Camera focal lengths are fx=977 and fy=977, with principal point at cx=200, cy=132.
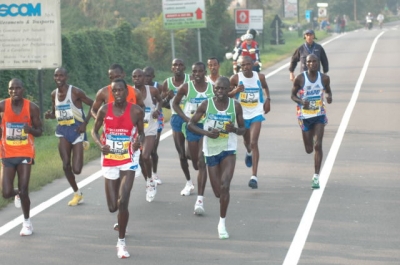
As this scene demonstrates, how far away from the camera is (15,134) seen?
37.4 ft

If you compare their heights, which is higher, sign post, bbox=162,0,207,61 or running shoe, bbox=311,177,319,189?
sign post, bbox=162,0,207,61

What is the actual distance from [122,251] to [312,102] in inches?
190

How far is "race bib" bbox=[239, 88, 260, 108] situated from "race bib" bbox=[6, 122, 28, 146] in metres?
3.73

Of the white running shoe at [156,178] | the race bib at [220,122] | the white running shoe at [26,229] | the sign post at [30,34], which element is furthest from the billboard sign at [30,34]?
the race bib at [220,122]

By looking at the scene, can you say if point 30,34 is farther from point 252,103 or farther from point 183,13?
point 183,13

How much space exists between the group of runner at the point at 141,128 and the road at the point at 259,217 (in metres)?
0.30

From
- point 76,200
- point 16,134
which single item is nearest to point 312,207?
point 76,200

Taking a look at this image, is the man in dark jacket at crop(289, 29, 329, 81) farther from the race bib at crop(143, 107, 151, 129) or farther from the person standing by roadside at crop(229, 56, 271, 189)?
the race bib at crop(143, 107, 151, 129)

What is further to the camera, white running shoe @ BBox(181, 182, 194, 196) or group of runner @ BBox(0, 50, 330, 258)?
white running shoe @ BBox(181, 182, 194, 196)

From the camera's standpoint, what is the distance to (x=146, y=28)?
43406 mm

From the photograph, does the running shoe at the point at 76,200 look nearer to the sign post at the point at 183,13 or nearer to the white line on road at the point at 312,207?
the white line on road at the point at 312,207

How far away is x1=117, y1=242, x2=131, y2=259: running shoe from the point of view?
9.93 meters

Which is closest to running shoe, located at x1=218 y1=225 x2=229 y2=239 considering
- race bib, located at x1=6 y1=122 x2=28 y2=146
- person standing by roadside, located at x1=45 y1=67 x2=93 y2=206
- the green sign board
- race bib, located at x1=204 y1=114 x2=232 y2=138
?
race bib, located at x1=204 y1=114 x2=232 y2=138

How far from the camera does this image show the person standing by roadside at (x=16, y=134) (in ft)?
37.0
